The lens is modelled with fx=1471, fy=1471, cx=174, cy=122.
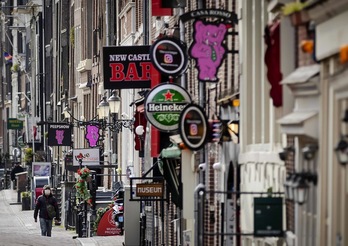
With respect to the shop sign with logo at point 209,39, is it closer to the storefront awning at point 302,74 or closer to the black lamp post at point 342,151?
the storefront awning at point 302,74

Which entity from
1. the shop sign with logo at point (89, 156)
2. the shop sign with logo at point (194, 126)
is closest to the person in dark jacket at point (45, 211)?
A: the shop sign with logo at point (89, 156)

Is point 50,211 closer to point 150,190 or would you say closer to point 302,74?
point 150,190

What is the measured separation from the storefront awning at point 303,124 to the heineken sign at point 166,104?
35.5 ft

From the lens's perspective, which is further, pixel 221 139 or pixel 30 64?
pixel 30 64

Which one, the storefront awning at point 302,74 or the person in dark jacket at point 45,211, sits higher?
the storefront awning at point 302,74

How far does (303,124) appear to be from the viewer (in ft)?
45.6

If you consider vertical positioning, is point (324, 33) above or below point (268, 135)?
above

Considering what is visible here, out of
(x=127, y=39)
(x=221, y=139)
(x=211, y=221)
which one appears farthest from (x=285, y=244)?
(x=127, y=39)

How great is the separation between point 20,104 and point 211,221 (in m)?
76.8

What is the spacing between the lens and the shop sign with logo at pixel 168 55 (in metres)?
23.0

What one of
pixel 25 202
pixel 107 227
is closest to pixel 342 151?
pixel 107 227

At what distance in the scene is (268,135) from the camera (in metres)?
18.2

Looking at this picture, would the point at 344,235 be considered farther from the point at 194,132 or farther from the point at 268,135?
the point at 194,132

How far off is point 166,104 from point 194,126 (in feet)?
16.1
